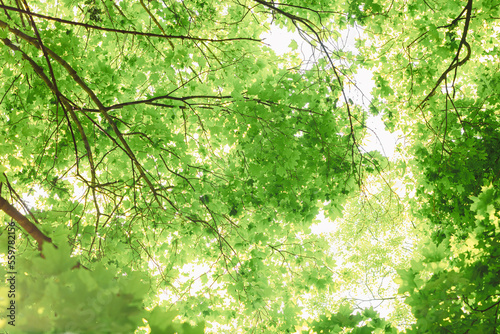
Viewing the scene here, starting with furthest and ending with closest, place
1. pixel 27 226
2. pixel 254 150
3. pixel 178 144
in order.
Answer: pixel 178 144, pixel 254 150, pixel 27 226

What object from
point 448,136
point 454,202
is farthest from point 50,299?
point 448,136

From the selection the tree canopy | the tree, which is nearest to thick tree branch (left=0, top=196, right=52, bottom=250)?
the tree canopy

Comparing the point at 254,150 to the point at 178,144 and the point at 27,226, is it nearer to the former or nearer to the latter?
the point at 178,144

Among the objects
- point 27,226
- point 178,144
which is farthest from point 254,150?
point 27,226

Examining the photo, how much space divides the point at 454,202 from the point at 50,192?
6255 millimetres

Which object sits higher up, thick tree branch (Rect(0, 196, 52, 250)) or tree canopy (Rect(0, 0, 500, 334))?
tree canopy (Rect(0, 0, 500, 334))

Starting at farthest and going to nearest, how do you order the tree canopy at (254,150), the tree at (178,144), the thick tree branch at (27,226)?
the tree at (178,144)
the tree canopy at (254,150)
the thick tree branch at (27,226)

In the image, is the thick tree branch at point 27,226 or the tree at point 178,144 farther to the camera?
the tree at point 178,144

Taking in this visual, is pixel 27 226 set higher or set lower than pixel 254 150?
lower

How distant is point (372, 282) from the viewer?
13.0 meters

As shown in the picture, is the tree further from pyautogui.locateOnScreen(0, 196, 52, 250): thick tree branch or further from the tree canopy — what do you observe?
pyautogui.locateOnScreen(0, 196, 52, 250): thick tree branch

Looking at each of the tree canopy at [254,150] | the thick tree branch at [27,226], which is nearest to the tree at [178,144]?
the tree canopy at [254,150]

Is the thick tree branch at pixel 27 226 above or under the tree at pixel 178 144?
under

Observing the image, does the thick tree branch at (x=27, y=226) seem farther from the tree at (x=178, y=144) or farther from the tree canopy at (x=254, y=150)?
the tree at (x=178, y=144)
